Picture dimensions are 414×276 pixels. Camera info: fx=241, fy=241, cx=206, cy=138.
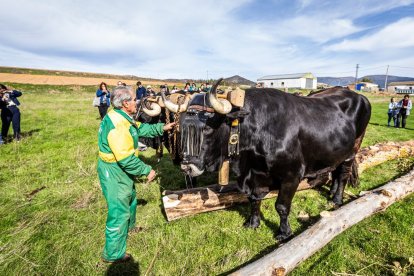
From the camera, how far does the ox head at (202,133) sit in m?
3.27

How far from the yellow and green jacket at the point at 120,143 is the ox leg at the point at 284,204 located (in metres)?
2.12

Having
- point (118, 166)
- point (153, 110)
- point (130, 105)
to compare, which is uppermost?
point (130, 105)

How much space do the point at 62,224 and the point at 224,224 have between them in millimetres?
2931

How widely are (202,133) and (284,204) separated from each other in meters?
1.85

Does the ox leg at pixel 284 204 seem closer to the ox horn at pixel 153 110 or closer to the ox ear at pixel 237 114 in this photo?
the ox ear at pixel 237 114

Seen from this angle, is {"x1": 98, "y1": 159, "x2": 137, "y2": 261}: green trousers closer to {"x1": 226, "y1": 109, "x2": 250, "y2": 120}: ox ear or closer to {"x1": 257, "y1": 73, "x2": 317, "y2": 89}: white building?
{"x1": 226, "y1": 109, "x2": 250, "y2": 120}: ox ear

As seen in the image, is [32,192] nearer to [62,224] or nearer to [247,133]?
[62,224]

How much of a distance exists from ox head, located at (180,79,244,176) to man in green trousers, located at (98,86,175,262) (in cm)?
58

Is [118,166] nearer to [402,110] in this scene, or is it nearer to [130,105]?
[130,105]

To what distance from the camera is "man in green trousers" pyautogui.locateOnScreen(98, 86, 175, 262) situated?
10.3ft

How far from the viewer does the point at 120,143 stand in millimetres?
3109

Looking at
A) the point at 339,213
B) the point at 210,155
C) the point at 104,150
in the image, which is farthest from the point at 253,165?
the point at 104,150

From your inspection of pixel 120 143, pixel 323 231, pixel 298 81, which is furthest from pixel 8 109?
pixel 298 81

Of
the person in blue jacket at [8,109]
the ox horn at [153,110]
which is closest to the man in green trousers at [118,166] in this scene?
the ox horn at [153,110]
